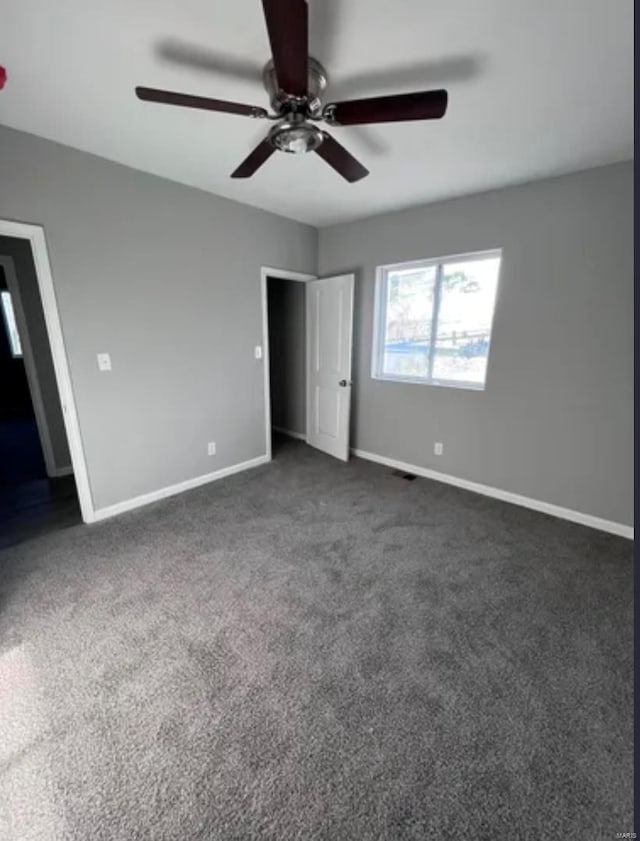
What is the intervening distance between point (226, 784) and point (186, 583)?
3.41ft

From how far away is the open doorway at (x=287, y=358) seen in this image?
14.3 feet

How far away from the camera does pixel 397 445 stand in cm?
369

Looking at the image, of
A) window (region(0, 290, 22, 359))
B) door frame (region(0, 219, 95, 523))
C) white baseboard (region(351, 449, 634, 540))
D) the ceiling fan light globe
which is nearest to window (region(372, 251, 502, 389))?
white baseboard (region(351, 449, 634, 540))

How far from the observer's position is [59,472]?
3.50 meters

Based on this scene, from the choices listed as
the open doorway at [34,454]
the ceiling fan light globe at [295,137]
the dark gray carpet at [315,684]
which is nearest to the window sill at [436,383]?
the dark gray carpet at [315,684]

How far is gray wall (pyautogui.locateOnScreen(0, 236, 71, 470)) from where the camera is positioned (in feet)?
10.2

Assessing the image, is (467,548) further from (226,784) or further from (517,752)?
(226,784)

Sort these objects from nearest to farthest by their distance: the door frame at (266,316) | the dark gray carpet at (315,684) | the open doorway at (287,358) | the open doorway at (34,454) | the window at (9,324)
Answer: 1. the dark gray carpet at (315,684)
2. the open doorway at (34,454)
3. the door frame at (266,316)
4. the open doorway at (287,358)
5. the window at (9,324)

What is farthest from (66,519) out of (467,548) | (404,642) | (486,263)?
(486,263)

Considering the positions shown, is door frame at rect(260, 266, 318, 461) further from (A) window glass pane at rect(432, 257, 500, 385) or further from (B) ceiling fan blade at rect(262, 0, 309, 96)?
(B) ceiling fan blade at rect(262, 0, 309, 96)

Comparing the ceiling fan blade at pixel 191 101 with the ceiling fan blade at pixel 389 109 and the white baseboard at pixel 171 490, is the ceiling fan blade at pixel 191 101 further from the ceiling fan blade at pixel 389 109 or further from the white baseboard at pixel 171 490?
the white baseboard at pixel 171 490

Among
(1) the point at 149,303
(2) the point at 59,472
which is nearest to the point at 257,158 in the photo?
(1) the point at 149,303

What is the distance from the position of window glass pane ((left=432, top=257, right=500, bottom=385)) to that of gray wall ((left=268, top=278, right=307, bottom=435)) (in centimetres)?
172

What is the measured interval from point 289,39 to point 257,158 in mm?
718
